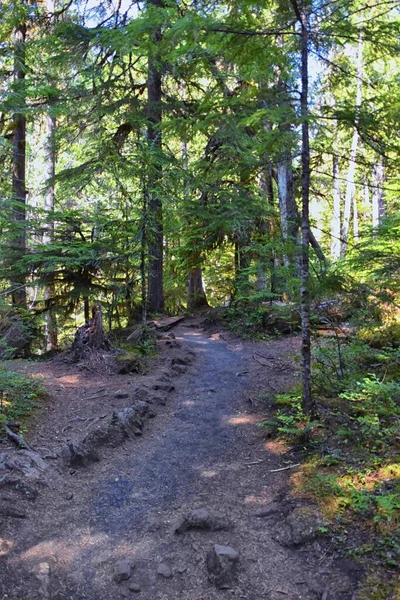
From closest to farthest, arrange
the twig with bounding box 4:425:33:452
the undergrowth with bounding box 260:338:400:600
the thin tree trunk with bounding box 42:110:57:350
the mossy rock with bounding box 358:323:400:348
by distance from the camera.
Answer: the undergrowth with bounding box 260:338:400:600 → the twig with bounding box 4:425:33:452 → the mossy rock with bounding box 358:323:400:348 → the thin tree trunk with bounding box 42:110:57:350

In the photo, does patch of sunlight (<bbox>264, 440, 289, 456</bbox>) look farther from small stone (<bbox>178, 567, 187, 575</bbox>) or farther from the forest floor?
small stone (<bbox>178, 567, 187, 575</bbox>)

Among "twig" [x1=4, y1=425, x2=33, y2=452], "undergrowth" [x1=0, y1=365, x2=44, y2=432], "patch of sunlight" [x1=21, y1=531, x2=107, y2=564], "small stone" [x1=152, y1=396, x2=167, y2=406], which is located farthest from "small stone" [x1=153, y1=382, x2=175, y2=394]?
"patch of sunlight" [x1=21, y1=531, x2=107, y2=564]

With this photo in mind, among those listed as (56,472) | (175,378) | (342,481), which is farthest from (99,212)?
(342,481)

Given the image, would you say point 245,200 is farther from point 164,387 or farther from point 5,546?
point 5,546

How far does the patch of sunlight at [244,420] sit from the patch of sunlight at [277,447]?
0.79 m

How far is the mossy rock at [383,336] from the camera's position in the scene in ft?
23.6

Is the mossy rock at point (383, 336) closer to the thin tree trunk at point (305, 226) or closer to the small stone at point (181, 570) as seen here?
the thin tree trunk at point (305, 226)

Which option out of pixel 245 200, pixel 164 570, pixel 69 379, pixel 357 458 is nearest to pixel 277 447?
pixel 357 458

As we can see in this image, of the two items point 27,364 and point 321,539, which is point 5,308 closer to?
point 27,364

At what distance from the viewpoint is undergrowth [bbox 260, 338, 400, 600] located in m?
3.06

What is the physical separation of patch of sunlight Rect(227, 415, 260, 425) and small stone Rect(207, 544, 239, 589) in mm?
3013

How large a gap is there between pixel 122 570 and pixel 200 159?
12.0 meters

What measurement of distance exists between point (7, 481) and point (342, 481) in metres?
3.42

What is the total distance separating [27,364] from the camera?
8.86m
